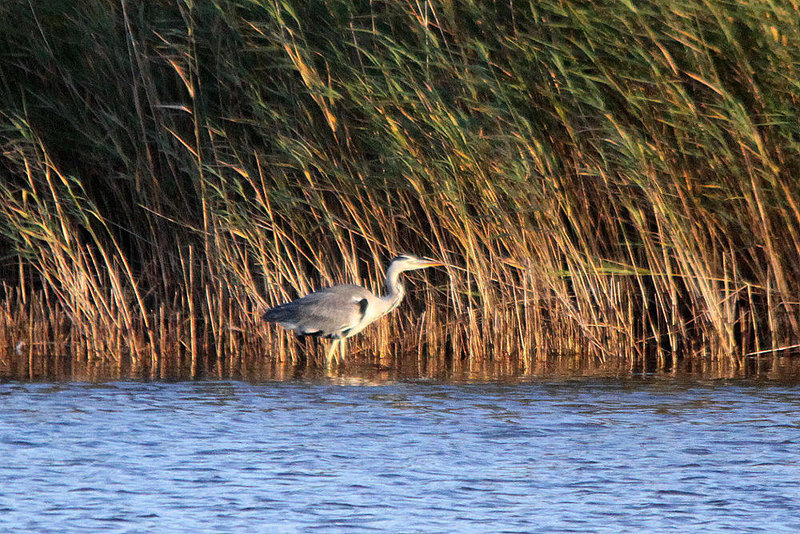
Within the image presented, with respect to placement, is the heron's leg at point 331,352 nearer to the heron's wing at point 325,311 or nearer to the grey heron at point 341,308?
the grey heron at point 341,308

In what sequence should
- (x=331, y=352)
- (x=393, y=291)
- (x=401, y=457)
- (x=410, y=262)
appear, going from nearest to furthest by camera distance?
(x=401, y=457) < (x=410, y=262) < (x=393, y=291) < (x=331, y=352)

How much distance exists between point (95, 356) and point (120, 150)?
143 cm

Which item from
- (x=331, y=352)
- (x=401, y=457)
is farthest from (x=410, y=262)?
(x=401, y=457)

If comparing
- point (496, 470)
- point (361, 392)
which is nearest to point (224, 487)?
point (496, 470)

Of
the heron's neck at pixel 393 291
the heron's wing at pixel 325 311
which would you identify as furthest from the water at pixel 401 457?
the heron's neck at pixel 393 291

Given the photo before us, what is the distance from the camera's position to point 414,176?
825 centimetres

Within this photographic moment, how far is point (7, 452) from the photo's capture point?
575 cm

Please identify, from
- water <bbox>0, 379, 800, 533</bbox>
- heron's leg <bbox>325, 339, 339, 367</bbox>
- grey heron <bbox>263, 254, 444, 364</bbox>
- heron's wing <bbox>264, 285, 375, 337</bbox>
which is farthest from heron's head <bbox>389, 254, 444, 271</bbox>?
water <bbox>0, 379, 800, 533</bbox>

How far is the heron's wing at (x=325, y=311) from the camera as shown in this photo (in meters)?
8.20

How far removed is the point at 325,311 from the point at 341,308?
115 millimetres

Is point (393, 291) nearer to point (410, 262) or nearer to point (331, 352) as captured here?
point (410, 262)

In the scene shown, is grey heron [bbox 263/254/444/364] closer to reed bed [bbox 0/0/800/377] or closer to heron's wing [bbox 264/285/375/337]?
heron's wing [bbox 264/285/375/337]

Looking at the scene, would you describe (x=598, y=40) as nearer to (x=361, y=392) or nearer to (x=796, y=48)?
(x=796, y=48)

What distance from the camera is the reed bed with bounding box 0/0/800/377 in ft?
26.0
